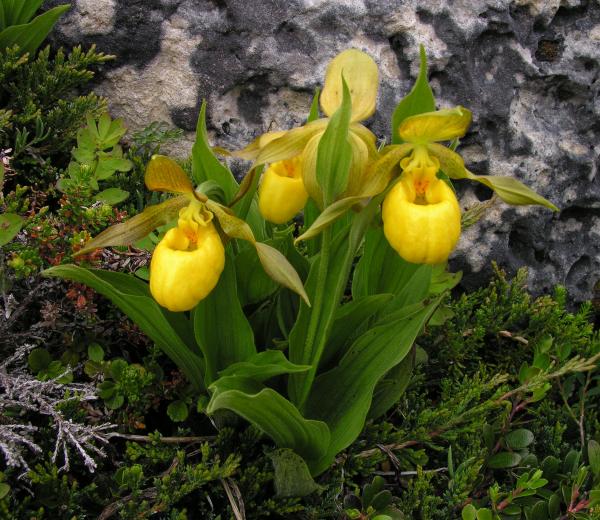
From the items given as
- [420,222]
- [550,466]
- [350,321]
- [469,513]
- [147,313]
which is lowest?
[550,466]

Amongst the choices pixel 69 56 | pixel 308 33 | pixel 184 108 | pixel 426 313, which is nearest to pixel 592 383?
pixel 426 313

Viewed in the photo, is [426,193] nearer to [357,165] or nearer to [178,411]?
[357,165]

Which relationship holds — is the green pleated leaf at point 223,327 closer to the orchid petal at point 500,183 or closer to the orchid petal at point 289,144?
the orchid petal at point 289,144

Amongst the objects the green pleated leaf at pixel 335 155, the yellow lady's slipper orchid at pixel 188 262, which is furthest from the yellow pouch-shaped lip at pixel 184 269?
the green pleated leaf at pixel 335 155

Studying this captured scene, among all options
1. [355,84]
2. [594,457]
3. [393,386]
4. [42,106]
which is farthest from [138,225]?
[594,457]

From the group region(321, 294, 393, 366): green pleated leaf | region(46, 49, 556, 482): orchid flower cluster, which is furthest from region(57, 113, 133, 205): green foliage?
region(321, 294, 393, 366): green pleated leaf

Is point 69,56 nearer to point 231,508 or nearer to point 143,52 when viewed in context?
point 143,52
